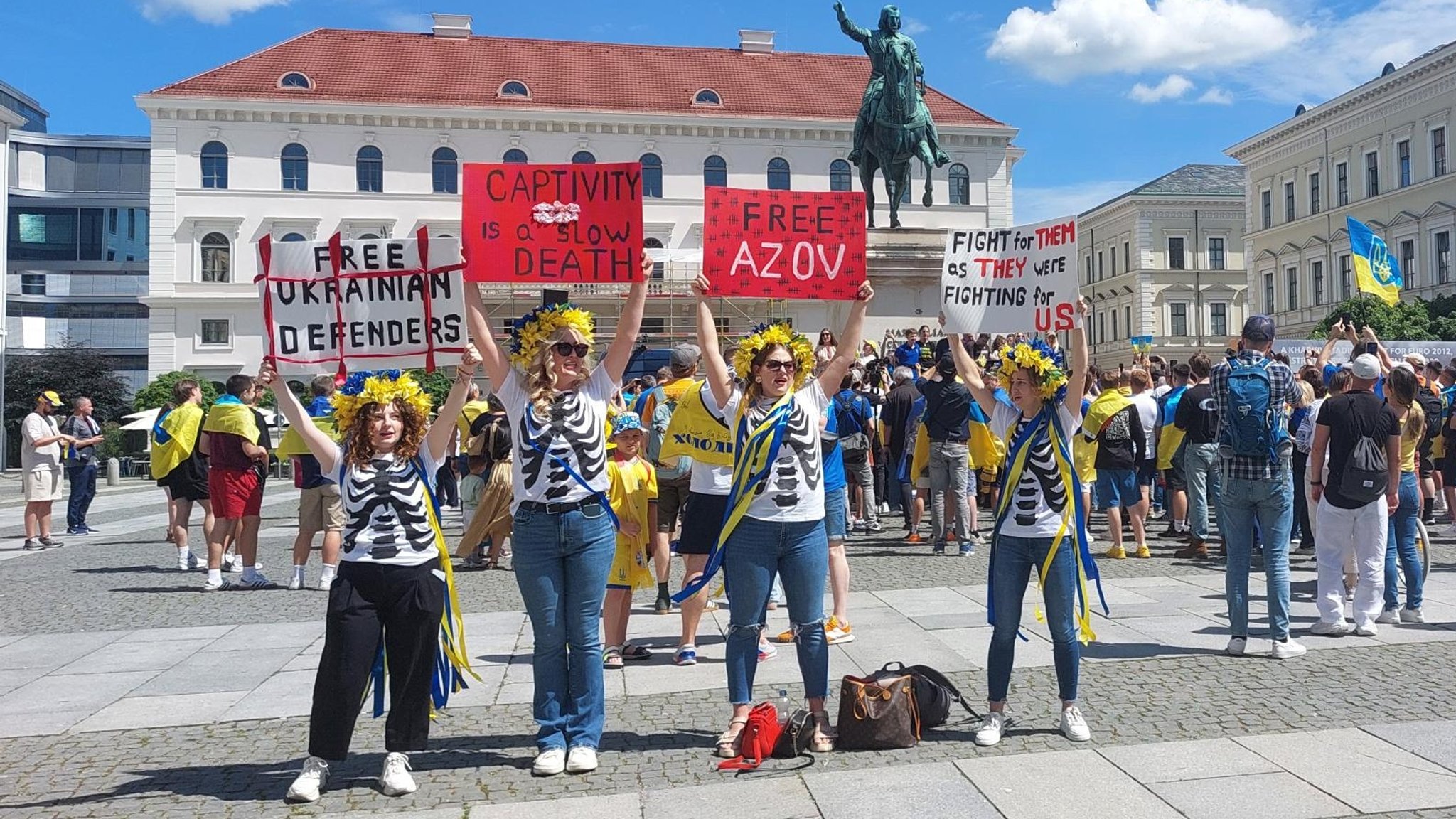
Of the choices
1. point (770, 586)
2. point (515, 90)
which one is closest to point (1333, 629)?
point (770, 586)

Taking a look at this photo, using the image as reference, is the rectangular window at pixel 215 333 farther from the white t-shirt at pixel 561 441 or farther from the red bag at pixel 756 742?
the red bag at pixel 756 742

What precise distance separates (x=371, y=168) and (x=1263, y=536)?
51.2 m

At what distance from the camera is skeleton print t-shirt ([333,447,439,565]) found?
14.6ft

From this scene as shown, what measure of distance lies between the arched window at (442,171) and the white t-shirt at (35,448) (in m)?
40.5

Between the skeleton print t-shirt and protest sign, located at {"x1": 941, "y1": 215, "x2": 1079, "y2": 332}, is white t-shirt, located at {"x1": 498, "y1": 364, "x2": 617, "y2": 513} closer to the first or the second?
the skeleton print t-shirt

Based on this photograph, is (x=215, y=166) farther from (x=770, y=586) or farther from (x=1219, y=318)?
(x=1219, y=318)

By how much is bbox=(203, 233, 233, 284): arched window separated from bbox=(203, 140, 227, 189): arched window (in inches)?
88.6

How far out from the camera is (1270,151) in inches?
2537

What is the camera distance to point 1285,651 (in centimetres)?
641

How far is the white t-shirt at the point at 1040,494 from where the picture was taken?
4.99 metres

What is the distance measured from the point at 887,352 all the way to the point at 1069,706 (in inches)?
564

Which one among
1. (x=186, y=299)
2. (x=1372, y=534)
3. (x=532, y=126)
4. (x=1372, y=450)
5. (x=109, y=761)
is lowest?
(x=109, y=761)

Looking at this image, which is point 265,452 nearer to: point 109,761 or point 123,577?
point 123,577

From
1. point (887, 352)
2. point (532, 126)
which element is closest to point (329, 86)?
point (532, 126)
